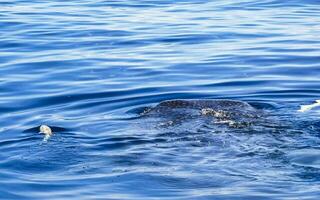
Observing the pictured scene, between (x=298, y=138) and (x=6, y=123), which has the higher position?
(x=6, y=123)

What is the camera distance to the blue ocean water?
25.7 feet

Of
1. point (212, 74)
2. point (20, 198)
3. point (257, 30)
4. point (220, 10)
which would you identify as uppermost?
point (220, 10)

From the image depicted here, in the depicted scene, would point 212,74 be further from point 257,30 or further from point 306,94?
point 257,30

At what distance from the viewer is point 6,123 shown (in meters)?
10.9

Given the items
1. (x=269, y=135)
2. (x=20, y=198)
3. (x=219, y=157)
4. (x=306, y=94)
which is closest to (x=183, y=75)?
(x=306, y=94)

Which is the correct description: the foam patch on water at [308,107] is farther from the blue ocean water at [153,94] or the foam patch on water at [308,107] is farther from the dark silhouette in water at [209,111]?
the dark silhouette in water at [209,111]

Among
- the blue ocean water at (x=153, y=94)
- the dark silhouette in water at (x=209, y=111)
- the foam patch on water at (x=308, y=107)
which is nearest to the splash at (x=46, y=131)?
the blue ocean water at (x=153, y=94)

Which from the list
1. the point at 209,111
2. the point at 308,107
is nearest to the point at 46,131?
the point at 209,111

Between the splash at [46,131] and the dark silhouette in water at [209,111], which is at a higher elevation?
the dark silhouette in water at [209,111]

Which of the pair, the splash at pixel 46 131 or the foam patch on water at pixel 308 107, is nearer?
the splash at pixel 46 131

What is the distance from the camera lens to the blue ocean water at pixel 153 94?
782cm

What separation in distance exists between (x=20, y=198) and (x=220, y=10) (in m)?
14.8

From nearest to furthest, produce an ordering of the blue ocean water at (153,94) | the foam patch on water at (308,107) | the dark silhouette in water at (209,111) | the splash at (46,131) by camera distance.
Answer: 1. the blue ocean water at (153,94)
2. the splash at (46,131)
3. the dark silhouette in water at (209,111)
4. the foam patch on water at (308,107)

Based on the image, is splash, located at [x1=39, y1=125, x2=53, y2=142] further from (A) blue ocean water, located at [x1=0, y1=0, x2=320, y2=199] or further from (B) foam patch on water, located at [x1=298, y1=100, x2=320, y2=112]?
(B) foam patch on water, located at [x1=298, y1=100, x2=320, y2=112]
